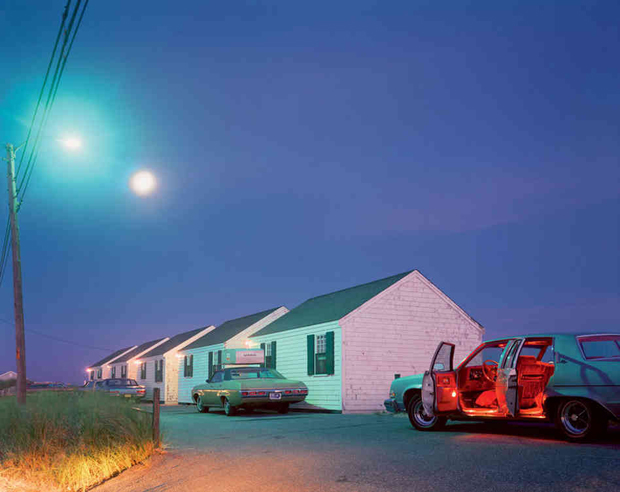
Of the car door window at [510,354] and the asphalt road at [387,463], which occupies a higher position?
the car door window at [510,354]

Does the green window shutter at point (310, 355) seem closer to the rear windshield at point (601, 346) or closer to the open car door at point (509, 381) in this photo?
the open car door at point (509, 381)

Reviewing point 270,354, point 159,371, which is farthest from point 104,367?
point 270,354

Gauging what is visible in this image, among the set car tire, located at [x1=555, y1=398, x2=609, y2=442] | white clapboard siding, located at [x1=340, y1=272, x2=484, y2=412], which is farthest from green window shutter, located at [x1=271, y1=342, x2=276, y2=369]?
car tire, located at [x1=555, y1=398, x2=609, y2=442]

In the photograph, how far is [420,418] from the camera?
39.4 ft

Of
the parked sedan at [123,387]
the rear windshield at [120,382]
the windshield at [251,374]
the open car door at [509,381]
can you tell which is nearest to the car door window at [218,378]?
the windshield at [251,374]

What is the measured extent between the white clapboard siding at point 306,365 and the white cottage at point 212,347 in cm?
311

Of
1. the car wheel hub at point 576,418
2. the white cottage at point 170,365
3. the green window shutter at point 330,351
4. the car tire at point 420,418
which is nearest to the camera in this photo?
the car wheel hub at point 576,418

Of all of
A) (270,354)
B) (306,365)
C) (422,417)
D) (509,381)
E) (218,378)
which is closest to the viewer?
(509,381)

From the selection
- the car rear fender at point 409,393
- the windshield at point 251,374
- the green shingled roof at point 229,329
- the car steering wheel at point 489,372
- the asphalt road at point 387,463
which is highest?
the green shingled roof at point 229,329

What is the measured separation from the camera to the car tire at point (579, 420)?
9.07 metres

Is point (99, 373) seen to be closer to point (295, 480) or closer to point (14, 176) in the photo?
point (14, 176)

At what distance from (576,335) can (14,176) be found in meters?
16.4

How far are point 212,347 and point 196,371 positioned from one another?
331 centimetres

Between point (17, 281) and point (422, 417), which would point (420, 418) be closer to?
point (422, 417)
